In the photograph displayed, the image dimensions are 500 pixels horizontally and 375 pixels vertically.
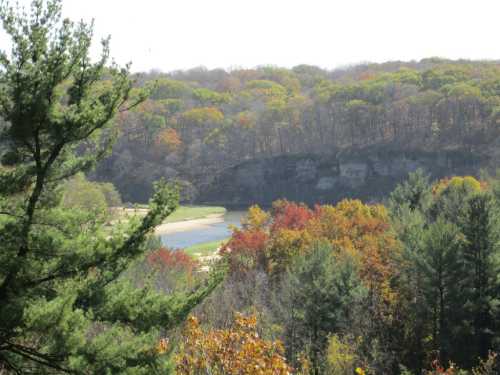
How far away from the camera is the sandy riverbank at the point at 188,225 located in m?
85.1

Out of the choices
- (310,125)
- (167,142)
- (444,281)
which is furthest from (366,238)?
(167,142)

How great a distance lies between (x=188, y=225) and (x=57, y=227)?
8165 centimetres

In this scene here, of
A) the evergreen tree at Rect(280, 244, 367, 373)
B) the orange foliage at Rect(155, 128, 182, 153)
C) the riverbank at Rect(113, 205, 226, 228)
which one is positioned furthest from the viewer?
the orange foliage at Rect(155, 128, 182, 153)

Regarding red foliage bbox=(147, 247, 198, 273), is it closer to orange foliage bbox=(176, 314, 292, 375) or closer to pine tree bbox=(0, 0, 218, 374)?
orange foliage bbox=(176, 314, 292, 375)

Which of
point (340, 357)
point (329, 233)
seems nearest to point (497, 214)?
point (340, 357)

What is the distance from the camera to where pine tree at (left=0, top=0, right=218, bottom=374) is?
29.6 ft

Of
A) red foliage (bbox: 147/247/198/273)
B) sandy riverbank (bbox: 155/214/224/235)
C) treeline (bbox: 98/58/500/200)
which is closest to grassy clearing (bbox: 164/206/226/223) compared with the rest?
sandy riverbank (bbox: 155/214/224/235)

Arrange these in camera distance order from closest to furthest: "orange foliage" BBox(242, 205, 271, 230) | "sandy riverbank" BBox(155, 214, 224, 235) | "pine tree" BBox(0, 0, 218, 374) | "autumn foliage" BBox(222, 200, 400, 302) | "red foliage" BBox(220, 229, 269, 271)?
"pine tree" BBox(0, 0, 218, 374) → "autumn foliage" BBox(222, 200, 400, 302) → "red foliage" BBox(220, 229, 269, 271) → "orange foliage" BBox(242, 205, 271, 230) → "sandy riverbank" BBox(155, 214, 224, 235)

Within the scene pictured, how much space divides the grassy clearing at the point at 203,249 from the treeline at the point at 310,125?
46639 millimetres

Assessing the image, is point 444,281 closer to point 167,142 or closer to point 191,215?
point 191,215

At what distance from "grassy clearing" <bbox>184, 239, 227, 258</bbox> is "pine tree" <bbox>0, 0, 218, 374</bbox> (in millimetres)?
48564

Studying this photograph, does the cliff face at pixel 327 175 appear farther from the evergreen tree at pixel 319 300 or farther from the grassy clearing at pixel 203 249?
the evergreen tree at pixel 319 300

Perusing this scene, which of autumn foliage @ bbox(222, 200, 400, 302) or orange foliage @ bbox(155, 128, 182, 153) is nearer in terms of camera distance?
autumn foliage @ bbox(222, 200, 400, 302)

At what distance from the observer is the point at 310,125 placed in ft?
404
